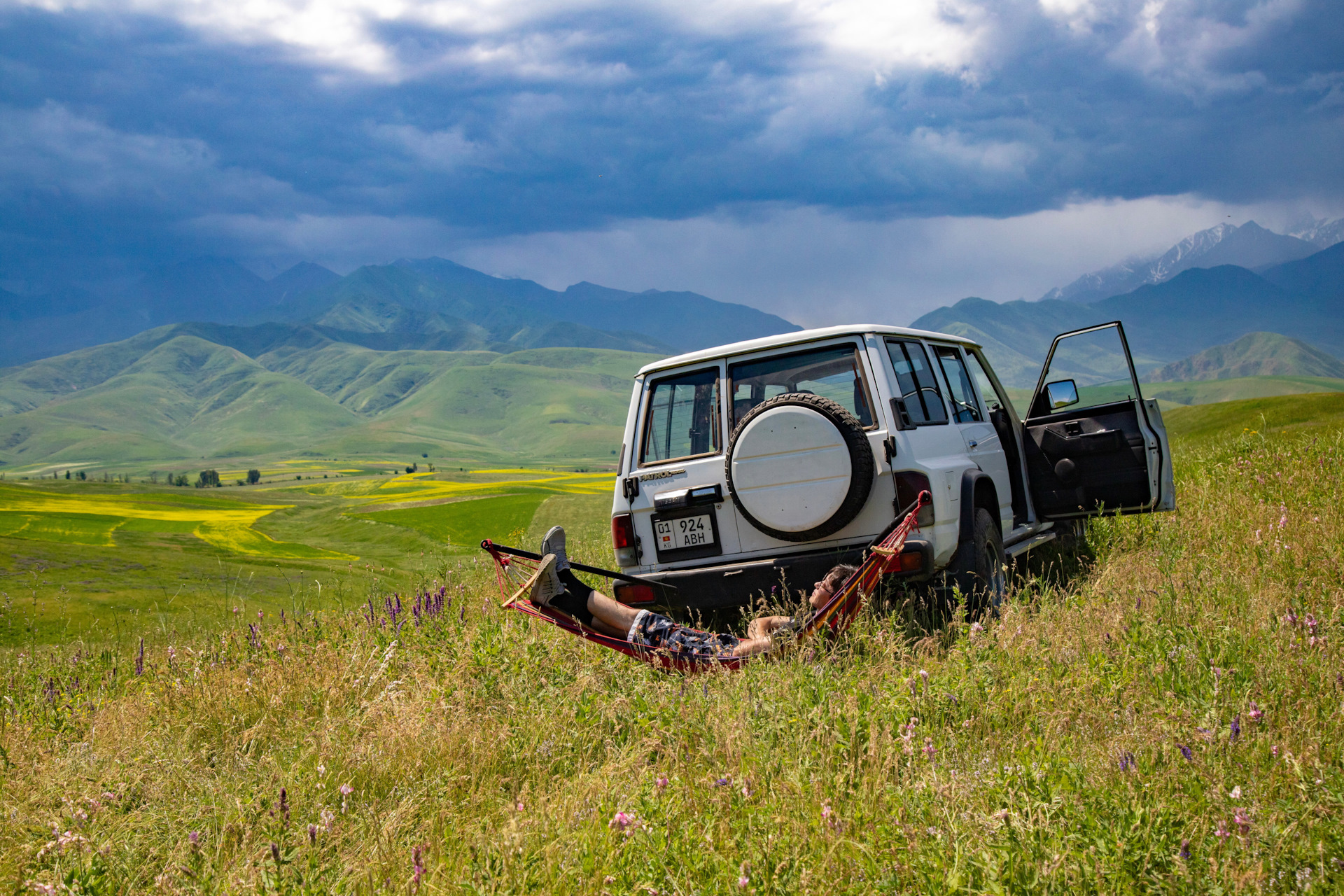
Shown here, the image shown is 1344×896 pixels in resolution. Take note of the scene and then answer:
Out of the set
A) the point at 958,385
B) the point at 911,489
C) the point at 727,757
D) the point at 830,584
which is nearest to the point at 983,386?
the point at 958,385

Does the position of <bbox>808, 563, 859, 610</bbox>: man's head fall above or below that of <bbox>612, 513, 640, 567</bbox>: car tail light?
below

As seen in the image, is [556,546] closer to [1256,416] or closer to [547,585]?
[547,585]

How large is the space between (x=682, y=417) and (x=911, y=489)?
1.80 m

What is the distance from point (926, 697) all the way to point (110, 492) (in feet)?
152

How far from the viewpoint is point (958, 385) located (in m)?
7.18

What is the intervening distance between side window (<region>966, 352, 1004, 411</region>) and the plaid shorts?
405 cm

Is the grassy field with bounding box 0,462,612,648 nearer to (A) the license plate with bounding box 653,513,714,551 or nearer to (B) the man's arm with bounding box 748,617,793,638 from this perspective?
(A) the license plate with bounding box 653,513,714,551

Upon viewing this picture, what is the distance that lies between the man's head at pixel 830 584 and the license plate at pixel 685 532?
3.40 feet

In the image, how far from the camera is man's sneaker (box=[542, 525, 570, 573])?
5.11 meters

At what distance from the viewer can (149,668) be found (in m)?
5.63

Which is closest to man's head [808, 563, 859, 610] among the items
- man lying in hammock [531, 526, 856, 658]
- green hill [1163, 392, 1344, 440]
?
man lying in hammock [531, 526, 856, 658]

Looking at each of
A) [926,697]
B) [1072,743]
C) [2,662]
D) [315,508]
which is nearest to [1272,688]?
[1072,743]

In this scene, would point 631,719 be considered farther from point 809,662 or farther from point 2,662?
point 2,662

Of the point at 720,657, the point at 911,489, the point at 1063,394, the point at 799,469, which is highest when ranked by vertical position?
the point at 1063,394
